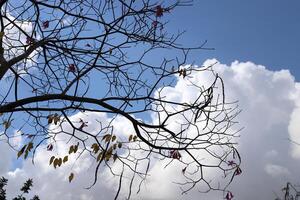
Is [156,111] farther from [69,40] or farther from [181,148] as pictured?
[69,40]

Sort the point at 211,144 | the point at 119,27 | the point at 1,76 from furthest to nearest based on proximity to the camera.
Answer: the point at 119,27, the point at 211,144, the point at 1,76

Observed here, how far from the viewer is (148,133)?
623 cm

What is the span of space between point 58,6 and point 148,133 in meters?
2.23

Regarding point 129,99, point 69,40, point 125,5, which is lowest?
point 129,99

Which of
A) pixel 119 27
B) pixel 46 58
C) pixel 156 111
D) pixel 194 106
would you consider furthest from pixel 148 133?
pixel 46 58

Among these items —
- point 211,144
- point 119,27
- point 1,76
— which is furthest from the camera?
point 119,27

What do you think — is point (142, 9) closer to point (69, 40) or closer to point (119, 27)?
point (119, 27)

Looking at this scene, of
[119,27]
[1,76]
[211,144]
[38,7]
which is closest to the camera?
[1,76]

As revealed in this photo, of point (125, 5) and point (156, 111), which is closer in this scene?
point (156, 111)

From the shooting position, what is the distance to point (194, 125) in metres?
5.90

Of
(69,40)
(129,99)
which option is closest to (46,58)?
(69,40)

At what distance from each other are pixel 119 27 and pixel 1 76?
1.75 m

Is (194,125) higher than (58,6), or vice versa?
(58,6)

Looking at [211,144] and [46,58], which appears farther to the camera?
[46,58]
